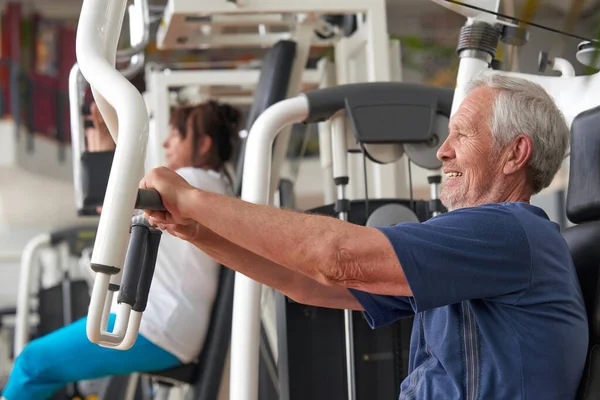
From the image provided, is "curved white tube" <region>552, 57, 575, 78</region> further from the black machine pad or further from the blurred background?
the blurred background

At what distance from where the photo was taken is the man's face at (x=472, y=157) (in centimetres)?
138

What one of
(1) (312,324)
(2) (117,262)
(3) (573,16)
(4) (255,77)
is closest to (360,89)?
(1) (312,324)

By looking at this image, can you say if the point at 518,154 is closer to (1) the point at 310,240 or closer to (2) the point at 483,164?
(2) the point at 483,164

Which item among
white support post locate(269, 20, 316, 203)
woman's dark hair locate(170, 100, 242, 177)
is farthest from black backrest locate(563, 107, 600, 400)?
woman's dark hair locate(170, 100, 242, 177)

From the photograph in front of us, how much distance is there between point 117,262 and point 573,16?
76cm

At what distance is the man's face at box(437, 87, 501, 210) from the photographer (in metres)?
1.38

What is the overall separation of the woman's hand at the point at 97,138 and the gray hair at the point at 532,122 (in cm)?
114

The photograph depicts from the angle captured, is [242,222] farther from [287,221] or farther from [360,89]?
[360,89]

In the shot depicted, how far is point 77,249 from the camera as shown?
563 centimetres

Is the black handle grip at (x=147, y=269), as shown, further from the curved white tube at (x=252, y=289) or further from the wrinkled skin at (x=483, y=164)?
the curved white tube at (x=252, y=289)

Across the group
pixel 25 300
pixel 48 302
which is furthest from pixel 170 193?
pixel 48 302

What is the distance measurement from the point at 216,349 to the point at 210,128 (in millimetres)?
732

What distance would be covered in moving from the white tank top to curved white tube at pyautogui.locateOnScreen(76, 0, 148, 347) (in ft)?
3.93

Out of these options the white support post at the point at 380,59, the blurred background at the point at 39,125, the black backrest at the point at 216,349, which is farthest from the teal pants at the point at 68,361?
the blurred background at the point at 39,125
